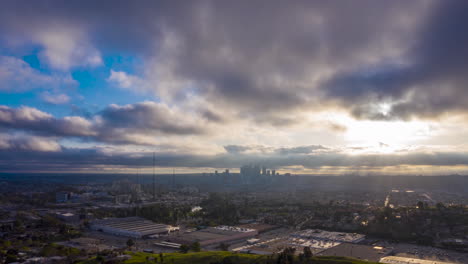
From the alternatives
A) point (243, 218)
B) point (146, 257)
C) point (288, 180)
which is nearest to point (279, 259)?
point (146, 257)

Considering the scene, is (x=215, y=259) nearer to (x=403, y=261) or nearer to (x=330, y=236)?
(x=403, y=261)

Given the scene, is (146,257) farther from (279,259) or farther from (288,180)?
(288,180)

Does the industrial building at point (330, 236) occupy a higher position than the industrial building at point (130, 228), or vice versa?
the industrial building at point (130, 228)

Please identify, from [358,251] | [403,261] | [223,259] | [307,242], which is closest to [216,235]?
[307,242]

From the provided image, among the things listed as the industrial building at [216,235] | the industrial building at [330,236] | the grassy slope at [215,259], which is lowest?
the industrial building at [330,236]

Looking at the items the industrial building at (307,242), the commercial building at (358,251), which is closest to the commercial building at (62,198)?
the industrial building at (307,242)

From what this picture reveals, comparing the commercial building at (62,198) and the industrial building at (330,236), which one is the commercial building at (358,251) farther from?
the commercial building at (62,198)

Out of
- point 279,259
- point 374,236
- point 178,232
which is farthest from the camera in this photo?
point 178,232
